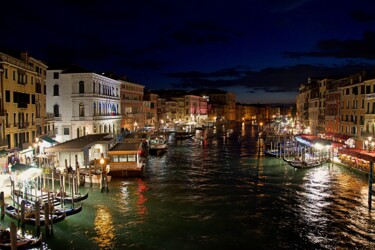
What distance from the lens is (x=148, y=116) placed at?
83625 millimetres

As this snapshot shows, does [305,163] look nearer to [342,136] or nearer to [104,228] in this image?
[342,136]

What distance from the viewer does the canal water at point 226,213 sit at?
17906 millimetres

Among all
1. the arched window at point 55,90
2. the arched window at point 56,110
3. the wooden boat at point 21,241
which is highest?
the arched window at point 55,90

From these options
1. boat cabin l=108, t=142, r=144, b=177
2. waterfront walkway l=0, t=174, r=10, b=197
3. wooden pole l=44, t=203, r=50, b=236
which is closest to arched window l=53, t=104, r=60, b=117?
boat cabin l=108, t=142, r=144, b=177

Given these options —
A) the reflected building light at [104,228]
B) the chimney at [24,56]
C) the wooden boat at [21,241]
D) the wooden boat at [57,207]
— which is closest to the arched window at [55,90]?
the chimney at [24,56]

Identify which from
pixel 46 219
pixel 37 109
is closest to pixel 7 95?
pixel 37 109

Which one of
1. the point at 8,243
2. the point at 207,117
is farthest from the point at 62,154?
the point at 207,117

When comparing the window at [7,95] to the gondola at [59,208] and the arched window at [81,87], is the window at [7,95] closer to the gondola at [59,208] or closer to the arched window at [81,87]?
the gondola at [59,208]

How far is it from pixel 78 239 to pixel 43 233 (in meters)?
1.96

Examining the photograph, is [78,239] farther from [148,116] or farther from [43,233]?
[148,116]

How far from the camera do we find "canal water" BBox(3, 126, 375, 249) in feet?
58.7

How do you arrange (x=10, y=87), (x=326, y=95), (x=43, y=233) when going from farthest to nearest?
(x=326, y=95), (x=10, y=87), (x=43, y=233)

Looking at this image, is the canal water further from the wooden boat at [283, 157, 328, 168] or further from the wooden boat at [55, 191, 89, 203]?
the wooden boat at [283, 157, 328, 168]

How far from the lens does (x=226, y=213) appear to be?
22094mm
